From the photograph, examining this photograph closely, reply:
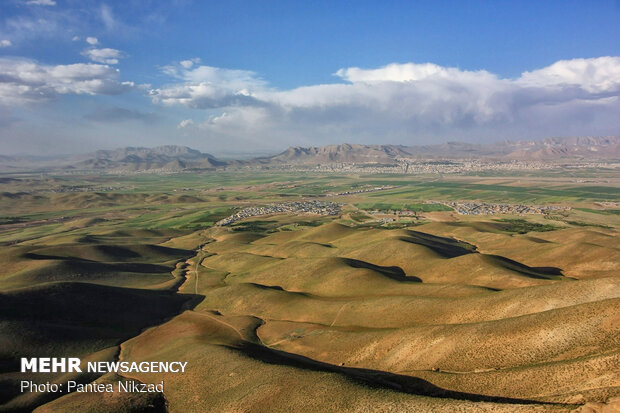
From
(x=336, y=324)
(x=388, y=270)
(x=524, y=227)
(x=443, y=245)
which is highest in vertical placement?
(x=443, y=245)

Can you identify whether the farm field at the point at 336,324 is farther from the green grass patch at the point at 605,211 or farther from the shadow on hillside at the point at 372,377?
the green grass patch at the point at 605,211

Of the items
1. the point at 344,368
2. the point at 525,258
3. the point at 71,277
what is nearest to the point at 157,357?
the point at 344,368

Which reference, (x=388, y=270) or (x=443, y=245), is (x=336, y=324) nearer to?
(x=388, y=270)

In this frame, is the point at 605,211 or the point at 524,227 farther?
the point at 605,211

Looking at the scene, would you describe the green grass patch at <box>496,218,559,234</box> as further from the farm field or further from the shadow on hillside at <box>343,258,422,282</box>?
the shadow on hillside at <box>343,258,422,282</box>

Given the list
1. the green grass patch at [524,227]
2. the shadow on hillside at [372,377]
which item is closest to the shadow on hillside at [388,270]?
the shadow on hillside at [372,377]

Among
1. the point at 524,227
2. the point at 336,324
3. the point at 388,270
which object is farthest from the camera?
the point at 524,227

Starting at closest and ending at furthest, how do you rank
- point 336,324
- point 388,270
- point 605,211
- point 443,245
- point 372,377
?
point 372,377 → point 336,324 → point 388,270 → point 443,245 → point 605,211

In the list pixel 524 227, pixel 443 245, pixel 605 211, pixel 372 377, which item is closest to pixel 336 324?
pixel 372 377

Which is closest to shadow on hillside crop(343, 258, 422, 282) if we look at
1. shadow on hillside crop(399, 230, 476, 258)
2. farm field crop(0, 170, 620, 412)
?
farm field crop(0, 170, 620, 412)

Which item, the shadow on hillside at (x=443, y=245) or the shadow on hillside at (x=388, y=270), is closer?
the shadow on hillside at (x=388, y=270)

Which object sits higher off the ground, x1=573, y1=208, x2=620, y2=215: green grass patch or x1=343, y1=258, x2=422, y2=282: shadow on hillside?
x1=573, y1=208, x2=620, y2=215: green grass patch
